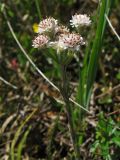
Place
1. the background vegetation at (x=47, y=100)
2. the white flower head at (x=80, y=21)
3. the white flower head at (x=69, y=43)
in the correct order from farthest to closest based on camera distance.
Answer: the background vegetation at (x=47, y=100), the white flower head at (x=80, y=21), the white flower head at (x=69, y=43)

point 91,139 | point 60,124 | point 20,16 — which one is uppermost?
point 20,16

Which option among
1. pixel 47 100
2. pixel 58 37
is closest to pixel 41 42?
pixel 58 37

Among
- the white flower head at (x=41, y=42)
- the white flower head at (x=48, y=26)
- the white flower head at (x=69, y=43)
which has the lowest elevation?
the white flower head at (x=69, y=43)

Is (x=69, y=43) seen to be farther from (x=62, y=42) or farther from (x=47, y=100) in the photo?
(x=47, y=100)

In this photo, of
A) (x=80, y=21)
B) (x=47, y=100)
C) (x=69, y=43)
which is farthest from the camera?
(x=47, y=100)

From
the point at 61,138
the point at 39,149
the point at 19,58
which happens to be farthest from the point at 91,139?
the point at 19,58

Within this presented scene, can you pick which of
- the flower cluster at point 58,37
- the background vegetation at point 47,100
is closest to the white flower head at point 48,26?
the flower cluster at point 58,37

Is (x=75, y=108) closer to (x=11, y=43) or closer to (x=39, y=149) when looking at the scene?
(x=39, y=149)

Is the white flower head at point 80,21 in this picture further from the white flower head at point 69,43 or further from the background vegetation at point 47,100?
the background vegetation at point 47,100
